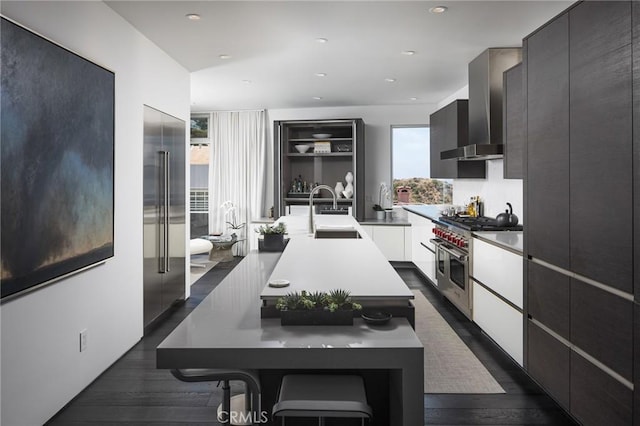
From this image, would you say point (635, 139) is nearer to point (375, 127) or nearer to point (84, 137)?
point (84, 137)

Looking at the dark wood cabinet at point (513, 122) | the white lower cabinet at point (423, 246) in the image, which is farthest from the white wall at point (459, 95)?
the dark wood cabinet at point (513, 122)

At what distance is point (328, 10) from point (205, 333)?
2.42m

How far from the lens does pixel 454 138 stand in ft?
17.2

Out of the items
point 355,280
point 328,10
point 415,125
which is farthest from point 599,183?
point 415,125

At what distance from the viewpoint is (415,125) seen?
24.0 feet

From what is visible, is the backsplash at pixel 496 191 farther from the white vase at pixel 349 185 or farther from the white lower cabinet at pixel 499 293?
the white vase at pixel 349 185

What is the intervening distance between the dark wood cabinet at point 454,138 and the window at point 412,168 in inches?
50.8

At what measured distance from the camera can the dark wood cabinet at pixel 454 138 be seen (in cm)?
512

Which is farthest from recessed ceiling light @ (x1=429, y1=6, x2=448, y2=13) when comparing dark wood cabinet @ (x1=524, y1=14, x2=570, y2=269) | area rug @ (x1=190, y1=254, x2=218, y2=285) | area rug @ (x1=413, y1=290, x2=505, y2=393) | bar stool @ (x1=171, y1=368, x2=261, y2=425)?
area rug @ (x1=190, y1=254, x2=218, y2=285)

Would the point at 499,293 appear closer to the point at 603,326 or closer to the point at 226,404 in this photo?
the point at 603,326

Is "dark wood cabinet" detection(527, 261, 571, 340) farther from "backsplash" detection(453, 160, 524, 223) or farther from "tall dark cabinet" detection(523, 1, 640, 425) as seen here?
"backsplash" detection(453, 160, 524, 223)

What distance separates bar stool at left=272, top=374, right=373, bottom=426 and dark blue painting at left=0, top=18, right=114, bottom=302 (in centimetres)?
145

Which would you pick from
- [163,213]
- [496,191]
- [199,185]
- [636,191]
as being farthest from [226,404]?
[199,185]

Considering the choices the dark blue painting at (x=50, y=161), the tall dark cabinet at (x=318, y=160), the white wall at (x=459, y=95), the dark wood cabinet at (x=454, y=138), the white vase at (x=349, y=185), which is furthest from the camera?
the white vase at (x=349, y=185)
